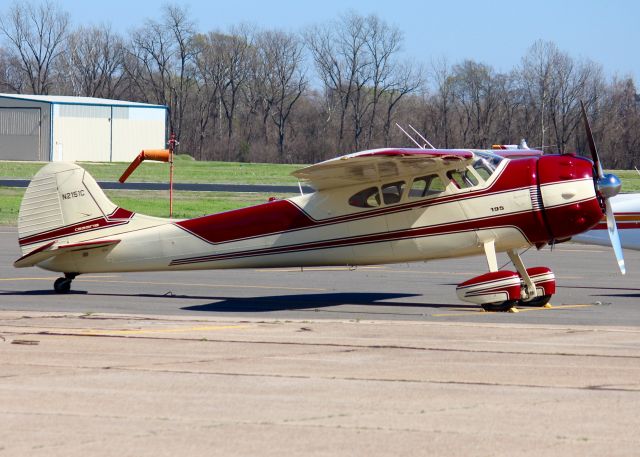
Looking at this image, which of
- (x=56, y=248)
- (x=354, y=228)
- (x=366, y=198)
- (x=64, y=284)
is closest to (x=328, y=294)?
(x=354, y=228)

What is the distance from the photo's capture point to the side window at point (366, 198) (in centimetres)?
1564

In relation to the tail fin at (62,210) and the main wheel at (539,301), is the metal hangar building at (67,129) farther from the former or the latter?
the main wheel at (539,301)

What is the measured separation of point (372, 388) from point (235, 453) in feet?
8.05

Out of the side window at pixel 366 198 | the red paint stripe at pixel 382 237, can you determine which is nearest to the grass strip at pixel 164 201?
the red paint stripe at pixel 382 237

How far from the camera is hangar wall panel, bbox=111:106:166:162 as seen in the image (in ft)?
267

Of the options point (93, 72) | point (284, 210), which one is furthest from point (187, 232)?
point (93, 72)

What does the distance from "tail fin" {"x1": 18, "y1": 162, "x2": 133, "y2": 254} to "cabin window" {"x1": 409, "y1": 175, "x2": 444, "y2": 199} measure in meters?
4.56

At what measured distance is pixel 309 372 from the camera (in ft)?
32.2

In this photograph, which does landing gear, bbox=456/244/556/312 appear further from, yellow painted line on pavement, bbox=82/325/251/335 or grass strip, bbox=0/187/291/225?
grass strip, bbox=0/187/291/225

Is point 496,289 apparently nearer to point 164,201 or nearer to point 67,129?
point 164,201

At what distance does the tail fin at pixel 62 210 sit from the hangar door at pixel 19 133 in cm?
6391

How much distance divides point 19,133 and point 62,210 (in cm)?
6534

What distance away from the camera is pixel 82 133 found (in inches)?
3142

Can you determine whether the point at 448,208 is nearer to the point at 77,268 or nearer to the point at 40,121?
the point at 77,268
